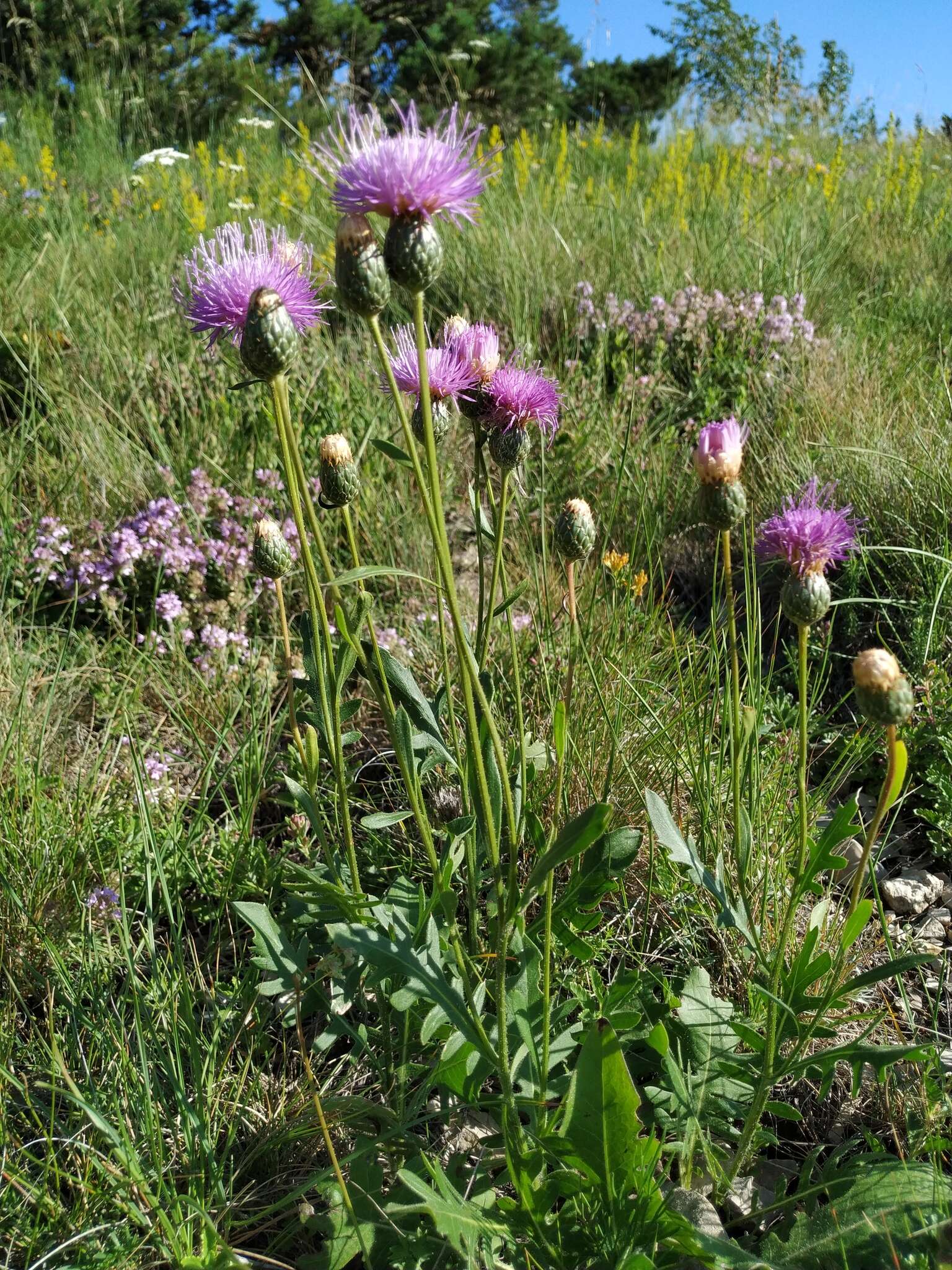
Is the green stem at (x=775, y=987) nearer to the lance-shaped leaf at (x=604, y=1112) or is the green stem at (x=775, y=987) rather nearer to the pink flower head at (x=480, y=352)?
the lance-shaped leaf at (x=604, y=1112)

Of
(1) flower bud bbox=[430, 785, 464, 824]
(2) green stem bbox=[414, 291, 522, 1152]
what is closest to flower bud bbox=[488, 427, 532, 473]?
(2) green stem bbox=[414, 291, 522, 1152]

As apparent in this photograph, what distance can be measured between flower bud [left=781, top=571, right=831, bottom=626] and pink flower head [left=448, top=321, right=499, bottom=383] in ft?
1.71

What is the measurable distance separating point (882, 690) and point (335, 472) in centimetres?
76

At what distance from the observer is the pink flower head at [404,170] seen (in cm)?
104

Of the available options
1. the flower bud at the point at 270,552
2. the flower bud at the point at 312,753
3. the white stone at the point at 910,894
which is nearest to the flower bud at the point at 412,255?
the flower bud at the point at 270,552

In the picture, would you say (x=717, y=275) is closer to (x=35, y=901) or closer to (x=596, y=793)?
(x=596, y=793)

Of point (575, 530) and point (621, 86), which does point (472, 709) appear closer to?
point (575, 530)

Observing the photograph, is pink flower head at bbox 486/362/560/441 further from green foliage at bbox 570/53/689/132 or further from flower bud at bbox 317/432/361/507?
green foliage at bbox 570/53/689/132

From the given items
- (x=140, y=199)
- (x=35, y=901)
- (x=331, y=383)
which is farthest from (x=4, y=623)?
(x=140, y=199)

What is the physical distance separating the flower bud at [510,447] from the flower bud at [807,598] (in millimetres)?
410

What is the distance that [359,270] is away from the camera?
3.51 feet

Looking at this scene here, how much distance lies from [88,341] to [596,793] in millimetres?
2720

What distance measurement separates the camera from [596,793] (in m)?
1.93

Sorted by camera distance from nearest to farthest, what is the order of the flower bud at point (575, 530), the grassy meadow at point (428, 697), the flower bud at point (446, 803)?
the grassy meadow at point (428, 697) < the flower bud at point (575, 530) < the flower bud at point (446, 803)
